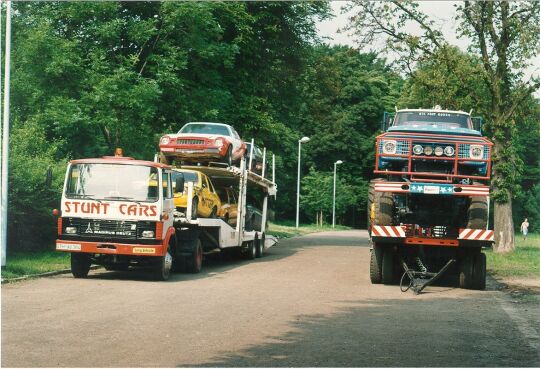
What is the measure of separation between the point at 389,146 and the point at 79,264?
688 cm

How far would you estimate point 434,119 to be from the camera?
18.1 m

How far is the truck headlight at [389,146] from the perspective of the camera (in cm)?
1609

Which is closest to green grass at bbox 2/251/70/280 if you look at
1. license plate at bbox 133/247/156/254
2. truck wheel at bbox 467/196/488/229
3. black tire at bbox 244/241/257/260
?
license plate at bbox 133/247/156/254

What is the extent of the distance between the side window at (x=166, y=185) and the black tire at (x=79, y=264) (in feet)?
6.87

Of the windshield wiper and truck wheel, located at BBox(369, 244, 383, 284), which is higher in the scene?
the windshield wiper

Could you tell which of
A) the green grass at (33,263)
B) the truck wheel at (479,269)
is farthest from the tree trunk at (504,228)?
the green grass at (33,263)

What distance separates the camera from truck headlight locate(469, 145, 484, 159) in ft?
52.2

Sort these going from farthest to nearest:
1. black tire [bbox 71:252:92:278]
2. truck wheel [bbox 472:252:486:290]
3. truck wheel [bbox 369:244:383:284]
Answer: truck wheel [bbox 369:244:383:284], black tire [bbox 71:252:92:278], truck wheel [bbox 472:252:486:290]

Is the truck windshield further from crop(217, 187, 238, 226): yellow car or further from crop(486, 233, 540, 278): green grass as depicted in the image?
crop(486, 233, 540, 278): green grass

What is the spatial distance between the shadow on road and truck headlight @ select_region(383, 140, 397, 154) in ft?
13.5

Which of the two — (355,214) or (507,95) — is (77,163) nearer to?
(507,95)

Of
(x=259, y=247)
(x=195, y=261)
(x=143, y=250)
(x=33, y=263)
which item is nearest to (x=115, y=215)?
(x=143, y=250)

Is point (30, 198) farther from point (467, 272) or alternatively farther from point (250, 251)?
point (467, 272)

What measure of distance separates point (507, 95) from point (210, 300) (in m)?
18.8
